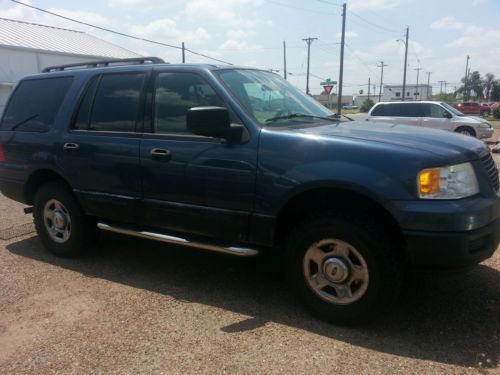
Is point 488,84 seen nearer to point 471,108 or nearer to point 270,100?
point 471,108

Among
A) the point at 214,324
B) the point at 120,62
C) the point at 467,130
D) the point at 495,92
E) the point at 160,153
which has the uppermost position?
the point at 495,92

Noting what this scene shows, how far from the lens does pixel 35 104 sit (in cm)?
495

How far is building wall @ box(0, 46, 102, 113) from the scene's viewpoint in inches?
968

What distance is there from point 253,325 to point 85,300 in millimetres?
1503

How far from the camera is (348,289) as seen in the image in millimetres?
3297

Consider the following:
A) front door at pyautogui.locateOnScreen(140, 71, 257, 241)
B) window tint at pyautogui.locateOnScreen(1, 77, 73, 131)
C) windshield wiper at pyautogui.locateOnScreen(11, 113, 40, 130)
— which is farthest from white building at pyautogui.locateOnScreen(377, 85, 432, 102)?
front door at pyautogui.locateOnScreen(140, 71, 257, 241)

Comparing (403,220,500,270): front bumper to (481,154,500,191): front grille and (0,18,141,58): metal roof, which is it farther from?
(0,18,141,58): metal roof

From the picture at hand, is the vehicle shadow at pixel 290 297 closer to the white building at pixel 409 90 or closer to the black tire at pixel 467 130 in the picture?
the black tire at pixel 467 130

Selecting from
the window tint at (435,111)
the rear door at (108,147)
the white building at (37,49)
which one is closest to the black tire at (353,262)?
the rear door at (108,147)

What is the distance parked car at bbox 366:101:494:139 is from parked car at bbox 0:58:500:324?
1271 cm

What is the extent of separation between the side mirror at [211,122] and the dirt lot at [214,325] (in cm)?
140

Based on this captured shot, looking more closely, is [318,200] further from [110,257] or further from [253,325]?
[110,257]

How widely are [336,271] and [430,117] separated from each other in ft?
47.9

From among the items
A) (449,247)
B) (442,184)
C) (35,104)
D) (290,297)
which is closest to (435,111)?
(290,297)
